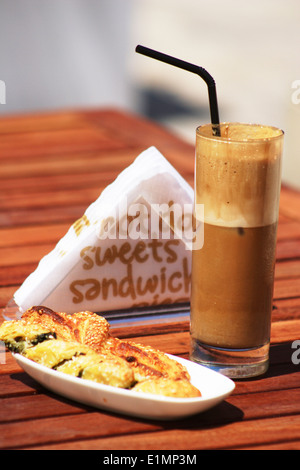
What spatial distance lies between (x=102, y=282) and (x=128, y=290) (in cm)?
4

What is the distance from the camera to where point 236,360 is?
3.33 feet

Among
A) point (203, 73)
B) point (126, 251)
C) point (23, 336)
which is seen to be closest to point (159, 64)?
point (126, 251)

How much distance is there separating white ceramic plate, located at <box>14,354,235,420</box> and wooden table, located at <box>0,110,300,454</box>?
1 centimetres

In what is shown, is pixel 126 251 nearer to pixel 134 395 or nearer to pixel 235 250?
pixel 235 250

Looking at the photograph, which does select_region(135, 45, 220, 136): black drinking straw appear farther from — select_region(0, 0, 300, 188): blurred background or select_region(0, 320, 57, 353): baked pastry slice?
select_region(0, 0, 300, 188): blurred background

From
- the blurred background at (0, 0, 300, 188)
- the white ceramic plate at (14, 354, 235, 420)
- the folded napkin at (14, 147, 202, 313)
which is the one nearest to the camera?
the white ceramic plate at (14, 354, 235, 420)


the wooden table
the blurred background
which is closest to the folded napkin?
the wooden table

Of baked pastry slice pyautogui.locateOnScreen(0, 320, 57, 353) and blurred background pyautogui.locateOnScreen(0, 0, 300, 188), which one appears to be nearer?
baked pastry slice pyautogui.locateOnScreen(0, 320, 57, 353)

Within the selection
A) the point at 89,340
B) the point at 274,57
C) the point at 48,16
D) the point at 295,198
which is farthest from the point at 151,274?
the point at 274,57

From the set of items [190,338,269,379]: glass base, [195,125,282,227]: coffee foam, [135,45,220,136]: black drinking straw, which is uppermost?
[135,45,220,136]: black drinking straw

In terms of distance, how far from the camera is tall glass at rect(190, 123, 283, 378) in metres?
0.97

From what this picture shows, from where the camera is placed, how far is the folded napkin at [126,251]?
3.76 ft
